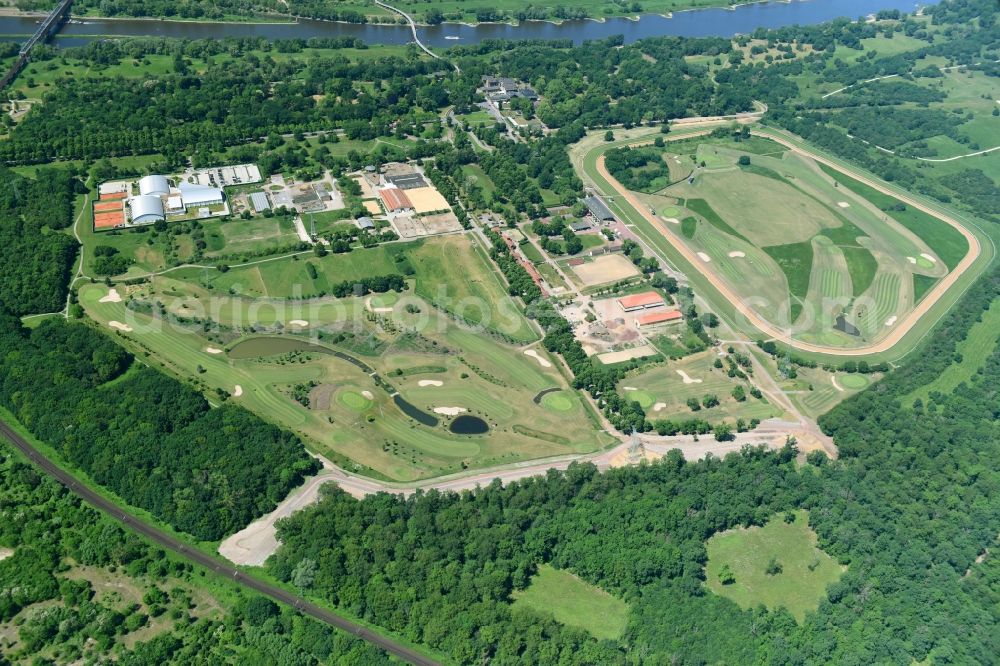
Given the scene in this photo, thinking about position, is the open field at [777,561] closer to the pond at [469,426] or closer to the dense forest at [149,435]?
the pond at [469,426]

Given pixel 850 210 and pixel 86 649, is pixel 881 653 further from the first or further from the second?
pixel 850 210

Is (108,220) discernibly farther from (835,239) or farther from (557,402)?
(835,239)

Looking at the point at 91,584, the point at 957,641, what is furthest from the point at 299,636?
the point at 957,641

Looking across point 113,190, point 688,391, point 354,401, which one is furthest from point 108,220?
point 688,391

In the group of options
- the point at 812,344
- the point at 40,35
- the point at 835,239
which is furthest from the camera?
the point at 40,35

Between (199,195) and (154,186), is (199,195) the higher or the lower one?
the lower one

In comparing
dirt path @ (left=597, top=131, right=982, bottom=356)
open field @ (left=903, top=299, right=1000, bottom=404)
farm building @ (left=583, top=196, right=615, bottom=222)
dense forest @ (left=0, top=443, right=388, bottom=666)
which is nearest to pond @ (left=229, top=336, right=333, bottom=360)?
dense forest @ (left=0, top=443, right=388, bottom=666)

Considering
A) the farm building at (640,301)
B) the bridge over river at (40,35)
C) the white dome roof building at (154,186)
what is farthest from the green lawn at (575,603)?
the bridge over river at (40,35)
